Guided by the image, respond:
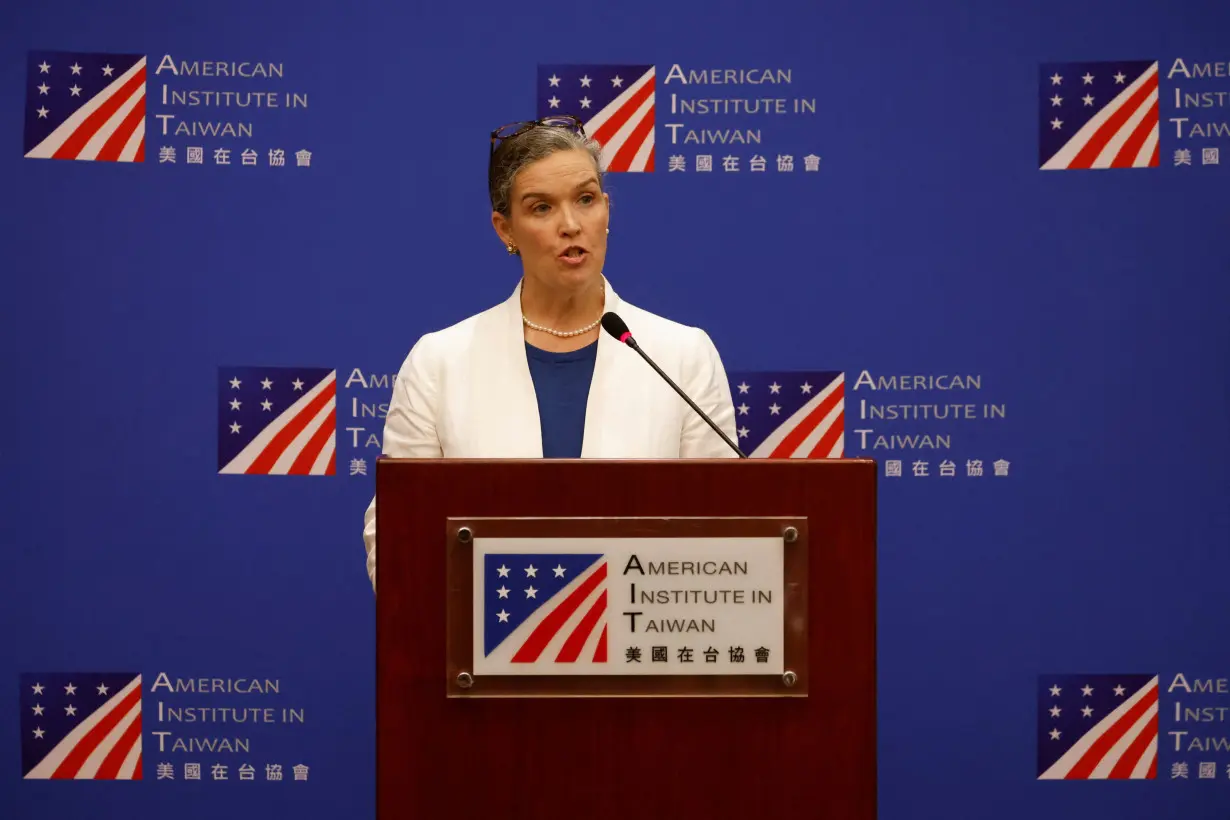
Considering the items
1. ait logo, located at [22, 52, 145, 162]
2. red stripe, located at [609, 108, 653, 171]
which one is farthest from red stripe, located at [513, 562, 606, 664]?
ait logo, located at [22, 52, 145, 162]

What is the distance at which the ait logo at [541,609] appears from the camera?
3.76 feet

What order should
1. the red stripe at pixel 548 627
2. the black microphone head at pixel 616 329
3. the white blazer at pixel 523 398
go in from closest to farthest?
the red stripe at pixel 548 627, the black microphone head at pixel 616 329, the white blazer at pixel 523 398

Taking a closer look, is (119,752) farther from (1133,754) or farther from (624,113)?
(1133,754)

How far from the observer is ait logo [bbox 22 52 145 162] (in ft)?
9.17

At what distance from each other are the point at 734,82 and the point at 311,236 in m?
1.08

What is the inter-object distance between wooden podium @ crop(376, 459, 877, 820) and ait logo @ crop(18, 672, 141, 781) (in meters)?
1.95

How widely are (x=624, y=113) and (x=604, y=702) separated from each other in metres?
1.93

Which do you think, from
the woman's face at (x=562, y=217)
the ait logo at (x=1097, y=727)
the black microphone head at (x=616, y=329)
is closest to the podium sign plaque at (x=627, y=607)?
the black microphone head at (x=616, y=329)

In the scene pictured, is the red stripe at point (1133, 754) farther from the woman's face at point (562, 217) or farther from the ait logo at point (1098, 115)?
the woman's face at point (562, 217)

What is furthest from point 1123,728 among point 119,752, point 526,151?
point 119,752

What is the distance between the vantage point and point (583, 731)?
1.15m

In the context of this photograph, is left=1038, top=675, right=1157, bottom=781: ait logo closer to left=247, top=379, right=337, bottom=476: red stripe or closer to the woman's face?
the woman's face

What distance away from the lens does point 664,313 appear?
2.82m

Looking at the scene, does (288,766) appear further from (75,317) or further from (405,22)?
(405,22)
